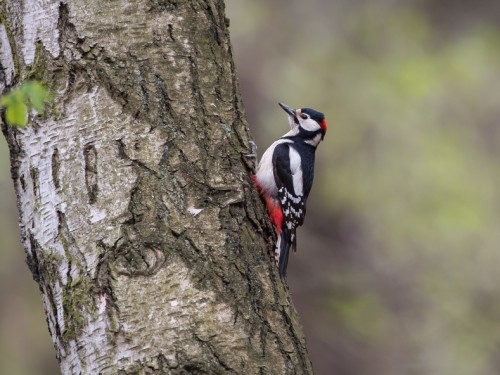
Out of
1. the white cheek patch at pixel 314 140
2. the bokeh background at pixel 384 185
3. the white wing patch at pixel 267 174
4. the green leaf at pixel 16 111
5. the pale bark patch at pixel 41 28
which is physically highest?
the pale bark patch at pixel 41 28

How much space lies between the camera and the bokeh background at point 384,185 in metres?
9.27

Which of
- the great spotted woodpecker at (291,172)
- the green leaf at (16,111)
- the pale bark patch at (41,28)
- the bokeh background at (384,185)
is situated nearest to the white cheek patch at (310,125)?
the great spotted woodpecker at (291,172)

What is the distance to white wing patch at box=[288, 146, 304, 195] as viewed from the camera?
5412 mm

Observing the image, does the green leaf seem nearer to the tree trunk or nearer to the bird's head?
the tree trunk

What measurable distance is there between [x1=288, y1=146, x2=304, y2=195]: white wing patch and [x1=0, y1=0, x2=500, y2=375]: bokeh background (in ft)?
12.1

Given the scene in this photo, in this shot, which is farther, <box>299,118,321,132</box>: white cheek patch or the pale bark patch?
<box>299,118,321,132</box>: white cheek patch

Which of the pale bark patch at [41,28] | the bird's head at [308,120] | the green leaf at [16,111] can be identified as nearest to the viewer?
the green leaf at [16,111]

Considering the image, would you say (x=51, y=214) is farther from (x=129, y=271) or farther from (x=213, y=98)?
(x=213, y=98)

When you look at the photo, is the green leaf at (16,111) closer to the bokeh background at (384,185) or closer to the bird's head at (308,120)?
the bird's head at (308,120)

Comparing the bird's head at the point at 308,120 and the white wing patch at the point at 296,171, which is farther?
the bird's head at the point at 308,120

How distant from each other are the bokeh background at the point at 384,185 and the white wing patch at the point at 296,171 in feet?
12.1

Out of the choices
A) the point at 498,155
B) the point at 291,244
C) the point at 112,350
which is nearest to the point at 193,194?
the point at 112,350

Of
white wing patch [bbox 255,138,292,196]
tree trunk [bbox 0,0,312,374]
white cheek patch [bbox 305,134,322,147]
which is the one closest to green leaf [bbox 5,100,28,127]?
tree trunk [bbox 0,0,312,374]

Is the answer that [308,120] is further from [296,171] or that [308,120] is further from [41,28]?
[41,28]
